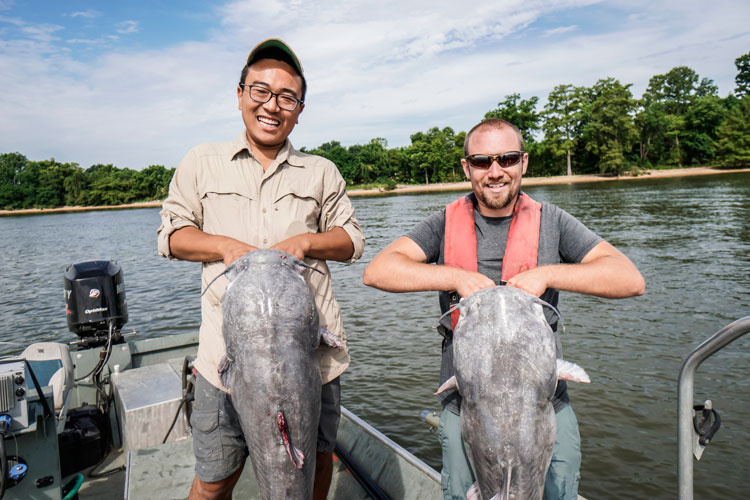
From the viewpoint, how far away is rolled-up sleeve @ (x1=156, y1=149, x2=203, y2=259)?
2.53m

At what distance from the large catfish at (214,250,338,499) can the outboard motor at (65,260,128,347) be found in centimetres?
403

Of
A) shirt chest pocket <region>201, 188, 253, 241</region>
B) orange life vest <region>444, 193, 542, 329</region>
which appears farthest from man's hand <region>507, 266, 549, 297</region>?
shirt chest pocket <region>201, 188, 253, 241</region>

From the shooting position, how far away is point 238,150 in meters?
2.60

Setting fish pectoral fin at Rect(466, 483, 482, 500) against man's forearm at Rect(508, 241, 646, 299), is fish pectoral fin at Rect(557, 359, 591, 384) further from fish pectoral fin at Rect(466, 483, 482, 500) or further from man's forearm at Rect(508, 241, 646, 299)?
fish pectoral fin at Rect(466, 483, 482, 500)

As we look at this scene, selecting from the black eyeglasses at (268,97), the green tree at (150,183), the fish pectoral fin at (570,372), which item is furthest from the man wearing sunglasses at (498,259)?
the green tree at (150,183)

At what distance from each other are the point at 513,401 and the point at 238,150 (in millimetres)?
1832

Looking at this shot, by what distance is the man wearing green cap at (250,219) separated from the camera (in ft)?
8.11

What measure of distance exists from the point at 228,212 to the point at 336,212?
0.59 meters

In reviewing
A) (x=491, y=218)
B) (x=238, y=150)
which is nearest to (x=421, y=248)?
(x=491, y=218)

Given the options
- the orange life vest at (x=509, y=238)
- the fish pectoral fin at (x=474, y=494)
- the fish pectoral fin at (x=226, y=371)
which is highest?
the orange life vest at (x=509, y=238)

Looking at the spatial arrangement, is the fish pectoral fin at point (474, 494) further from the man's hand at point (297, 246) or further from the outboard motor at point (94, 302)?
the outboard motor at point (94, 302)

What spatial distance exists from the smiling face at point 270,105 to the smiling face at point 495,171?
953 mm

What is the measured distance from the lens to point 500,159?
2.34 meters

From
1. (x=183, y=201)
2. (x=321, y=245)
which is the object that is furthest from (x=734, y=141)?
(x=183, y=201)
